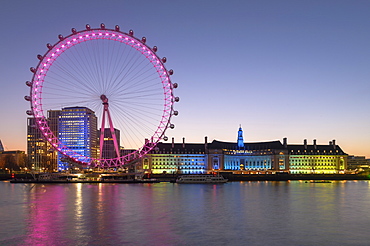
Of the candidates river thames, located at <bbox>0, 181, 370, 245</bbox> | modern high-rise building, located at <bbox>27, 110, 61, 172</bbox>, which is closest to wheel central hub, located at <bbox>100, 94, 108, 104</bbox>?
river thames, located at <bbox>0, 181, 370, 245</bbox>

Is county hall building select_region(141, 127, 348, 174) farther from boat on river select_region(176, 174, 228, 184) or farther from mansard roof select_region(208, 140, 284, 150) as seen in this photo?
boat on river select_region(176, 174, 228, 184)

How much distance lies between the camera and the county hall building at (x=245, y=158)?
5044 inches

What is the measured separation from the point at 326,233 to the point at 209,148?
104 metres

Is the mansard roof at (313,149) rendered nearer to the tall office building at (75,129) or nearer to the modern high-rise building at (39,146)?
the tall office building at (75,129)

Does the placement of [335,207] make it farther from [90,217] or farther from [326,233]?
[90,217]

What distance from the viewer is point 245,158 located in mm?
132875

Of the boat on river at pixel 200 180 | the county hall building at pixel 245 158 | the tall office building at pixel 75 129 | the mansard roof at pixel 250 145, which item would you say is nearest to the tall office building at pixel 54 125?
the tall office building at pixel 75 129

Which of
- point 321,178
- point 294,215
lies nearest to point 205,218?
point 294,215

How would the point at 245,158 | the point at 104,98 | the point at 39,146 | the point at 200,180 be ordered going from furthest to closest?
1. the point at 39,146
2. the point at 245,158
3. the point at 200,180
4. the point at 104,98

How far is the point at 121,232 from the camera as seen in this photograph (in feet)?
86.2

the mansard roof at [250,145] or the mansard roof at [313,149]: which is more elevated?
the mansard roof at [250,145]

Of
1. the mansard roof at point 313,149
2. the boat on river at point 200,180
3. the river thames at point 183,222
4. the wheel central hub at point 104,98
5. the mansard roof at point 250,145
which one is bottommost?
the boat on river at point 200,180

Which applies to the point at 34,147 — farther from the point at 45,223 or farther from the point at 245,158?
the point at 45,223

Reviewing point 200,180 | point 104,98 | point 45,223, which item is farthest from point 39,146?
point 45,223
